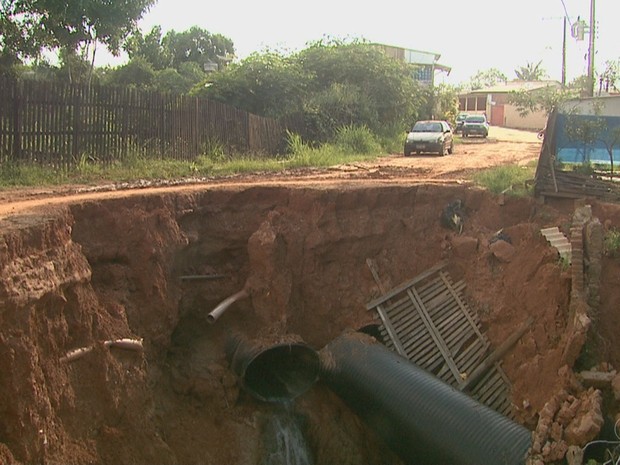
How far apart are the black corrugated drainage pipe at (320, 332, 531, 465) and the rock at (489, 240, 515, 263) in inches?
88.8

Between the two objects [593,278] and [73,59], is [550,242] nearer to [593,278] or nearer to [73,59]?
[593,278]

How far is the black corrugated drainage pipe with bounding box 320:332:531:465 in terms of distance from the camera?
6980mm

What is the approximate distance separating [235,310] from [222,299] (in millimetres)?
268

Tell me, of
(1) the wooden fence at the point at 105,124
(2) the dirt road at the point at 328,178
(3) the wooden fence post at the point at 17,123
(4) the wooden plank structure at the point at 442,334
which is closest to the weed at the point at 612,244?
(4) the wooden plank structure at the point at 442,334

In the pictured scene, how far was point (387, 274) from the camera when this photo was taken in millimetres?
10922

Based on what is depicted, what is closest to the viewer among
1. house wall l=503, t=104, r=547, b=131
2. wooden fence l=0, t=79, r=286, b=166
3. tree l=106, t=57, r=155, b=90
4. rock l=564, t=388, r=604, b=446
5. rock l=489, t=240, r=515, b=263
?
rock l=564, t=388, r=604, b=446

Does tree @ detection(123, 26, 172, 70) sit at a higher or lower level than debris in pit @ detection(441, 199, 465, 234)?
higher

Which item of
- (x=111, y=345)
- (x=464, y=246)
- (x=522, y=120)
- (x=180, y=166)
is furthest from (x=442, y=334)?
(x=522, y=120)

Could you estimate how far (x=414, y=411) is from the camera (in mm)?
7891

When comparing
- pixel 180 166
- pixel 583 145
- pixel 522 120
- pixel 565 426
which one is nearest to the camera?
pixel 565 426

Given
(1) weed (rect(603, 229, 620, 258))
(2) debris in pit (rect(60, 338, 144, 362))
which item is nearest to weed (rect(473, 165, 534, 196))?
(1) weed (rect(603, 229, 620, 258))

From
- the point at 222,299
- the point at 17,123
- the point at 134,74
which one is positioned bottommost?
the point at 222,299

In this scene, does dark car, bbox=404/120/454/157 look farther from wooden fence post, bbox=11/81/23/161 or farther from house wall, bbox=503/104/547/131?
house wall, bbox=503/104/547/131

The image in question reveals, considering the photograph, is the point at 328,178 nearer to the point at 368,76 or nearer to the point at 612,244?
the point at 612,244
